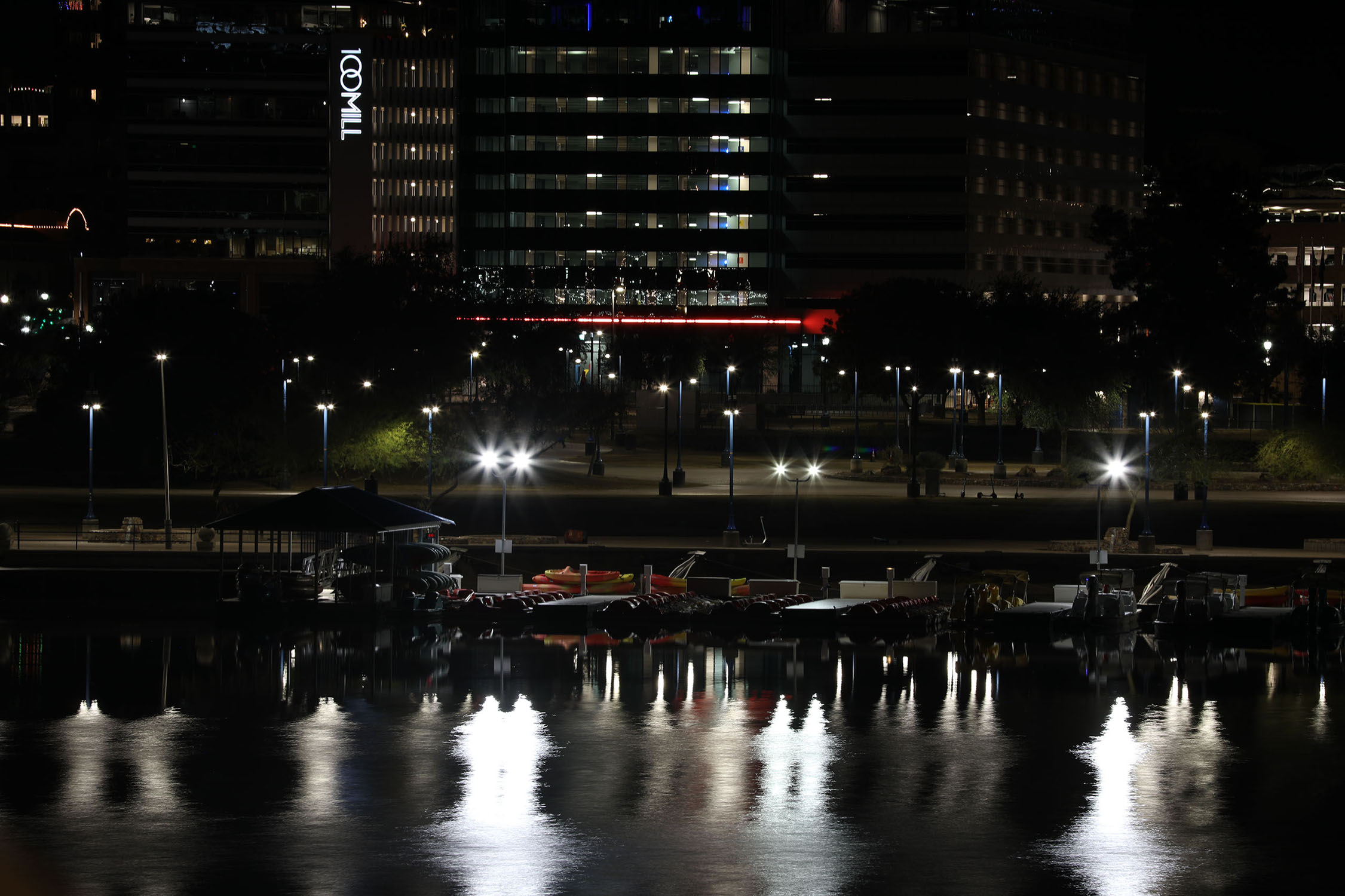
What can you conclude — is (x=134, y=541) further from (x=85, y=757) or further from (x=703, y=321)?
(x=703, y=321)

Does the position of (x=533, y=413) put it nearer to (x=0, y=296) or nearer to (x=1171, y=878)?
(x=1171, y=878)

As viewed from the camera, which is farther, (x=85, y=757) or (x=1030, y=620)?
(x=1030, y=620)

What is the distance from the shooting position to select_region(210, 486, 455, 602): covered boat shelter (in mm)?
49031

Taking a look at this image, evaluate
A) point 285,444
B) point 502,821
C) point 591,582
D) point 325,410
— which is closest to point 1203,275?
point 285,444

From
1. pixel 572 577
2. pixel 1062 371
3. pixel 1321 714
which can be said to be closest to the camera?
pixel 1321 714

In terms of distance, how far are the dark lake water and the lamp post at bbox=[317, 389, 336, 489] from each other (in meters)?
24.8

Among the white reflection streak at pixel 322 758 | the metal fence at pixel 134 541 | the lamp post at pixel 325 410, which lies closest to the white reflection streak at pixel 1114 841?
the white reflection streak at pixel 322 758

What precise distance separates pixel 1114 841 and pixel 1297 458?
67.8 meters

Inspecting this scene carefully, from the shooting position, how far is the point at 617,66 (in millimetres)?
192000

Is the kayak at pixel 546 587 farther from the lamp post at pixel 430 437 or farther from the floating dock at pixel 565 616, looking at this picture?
the lamp post at pixel 430 437

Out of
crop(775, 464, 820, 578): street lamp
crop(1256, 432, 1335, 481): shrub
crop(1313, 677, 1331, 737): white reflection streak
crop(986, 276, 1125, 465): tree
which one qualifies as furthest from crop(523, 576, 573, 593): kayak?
crop(1256, 432, 1335, 481): shrub

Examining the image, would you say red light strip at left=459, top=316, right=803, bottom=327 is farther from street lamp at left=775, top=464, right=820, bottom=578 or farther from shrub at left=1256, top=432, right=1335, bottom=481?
shrub at left=1256, top=432, right=1335, bottom=481

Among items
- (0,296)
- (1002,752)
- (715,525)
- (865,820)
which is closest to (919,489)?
(715,525)

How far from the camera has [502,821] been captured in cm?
2573
